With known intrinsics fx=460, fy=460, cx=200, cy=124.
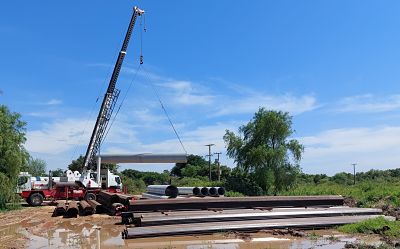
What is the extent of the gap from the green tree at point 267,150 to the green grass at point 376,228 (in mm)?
23725

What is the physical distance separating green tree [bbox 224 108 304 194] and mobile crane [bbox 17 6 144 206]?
1163 cm

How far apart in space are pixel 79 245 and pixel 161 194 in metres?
12.0

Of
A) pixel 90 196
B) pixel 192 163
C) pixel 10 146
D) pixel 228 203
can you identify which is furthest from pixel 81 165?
pixel 192 163

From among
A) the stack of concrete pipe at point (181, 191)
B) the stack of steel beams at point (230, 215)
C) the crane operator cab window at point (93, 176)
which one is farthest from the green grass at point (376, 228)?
the crane operator cab window at point (93, 176)

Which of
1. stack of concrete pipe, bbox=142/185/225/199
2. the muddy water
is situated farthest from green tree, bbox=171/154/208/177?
the muddy water

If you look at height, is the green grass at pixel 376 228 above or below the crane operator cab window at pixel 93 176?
below

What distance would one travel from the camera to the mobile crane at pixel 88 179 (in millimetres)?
32219

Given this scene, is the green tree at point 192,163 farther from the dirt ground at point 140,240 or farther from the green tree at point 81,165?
the dirt ground at point 140,240

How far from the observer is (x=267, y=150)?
40.0 metres

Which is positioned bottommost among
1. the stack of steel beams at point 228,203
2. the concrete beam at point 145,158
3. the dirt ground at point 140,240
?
the dirt ground at point 140,240

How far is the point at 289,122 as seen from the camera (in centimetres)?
4159

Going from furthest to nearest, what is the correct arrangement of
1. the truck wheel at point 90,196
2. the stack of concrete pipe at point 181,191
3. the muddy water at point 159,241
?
1. the truck wheel at point 90,196
2. the stack of concrete pipe at point 181,191
3. the muddy water at point 159,241

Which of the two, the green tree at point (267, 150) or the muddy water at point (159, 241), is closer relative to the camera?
the muddy water at point (159, 241)

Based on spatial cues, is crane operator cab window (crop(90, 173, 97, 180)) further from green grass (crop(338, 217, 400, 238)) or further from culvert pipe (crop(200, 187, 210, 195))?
green grass (crop(338, 217, 400, 238))
